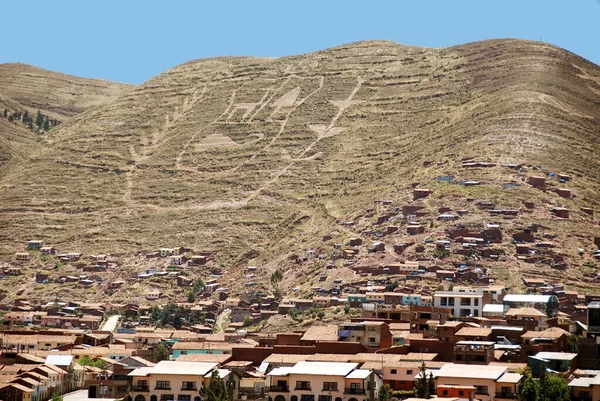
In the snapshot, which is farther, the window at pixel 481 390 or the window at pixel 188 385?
the window at pixel 188 385

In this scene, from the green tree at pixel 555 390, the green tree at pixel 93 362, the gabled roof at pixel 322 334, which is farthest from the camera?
the green tree at pixel 93 362

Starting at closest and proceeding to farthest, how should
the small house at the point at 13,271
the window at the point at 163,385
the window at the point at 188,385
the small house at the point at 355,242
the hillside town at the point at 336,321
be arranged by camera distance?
the hillside town at the point at 336,321
the window at the point at 188,385
the window at the point at 163,385
the small house at the point at 355,242
the small house at the point at 13,271

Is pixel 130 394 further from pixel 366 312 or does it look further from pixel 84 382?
pixel 366 312

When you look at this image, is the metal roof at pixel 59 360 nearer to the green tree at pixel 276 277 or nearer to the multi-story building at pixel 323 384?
the multi-story building at pixel 323 384

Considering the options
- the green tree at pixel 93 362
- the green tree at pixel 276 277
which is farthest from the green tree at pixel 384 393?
the green tree at pixel 276 277

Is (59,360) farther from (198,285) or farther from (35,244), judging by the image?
(35,244)

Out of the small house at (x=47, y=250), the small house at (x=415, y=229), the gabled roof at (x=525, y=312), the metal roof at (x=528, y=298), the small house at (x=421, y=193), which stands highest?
the small house at (x=421, y=193)

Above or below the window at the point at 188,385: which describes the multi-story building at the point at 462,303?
above
